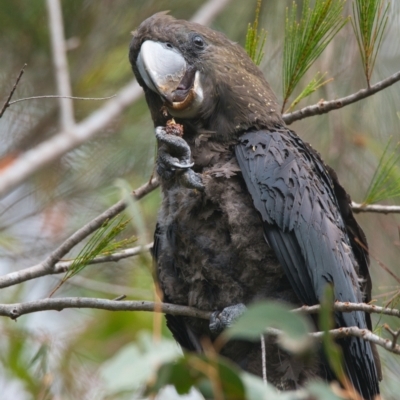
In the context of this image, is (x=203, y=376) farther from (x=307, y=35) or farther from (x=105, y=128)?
(x=105, y=128)

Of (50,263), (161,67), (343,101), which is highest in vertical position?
(161,67)

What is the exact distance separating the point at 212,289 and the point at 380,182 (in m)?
0.93

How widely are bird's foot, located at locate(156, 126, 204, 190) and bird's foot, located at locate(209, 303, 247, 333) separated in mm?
486

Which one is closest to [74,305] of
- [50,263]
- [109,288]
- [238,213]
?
[50,263]

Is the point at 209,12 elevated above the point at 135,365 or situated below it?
above

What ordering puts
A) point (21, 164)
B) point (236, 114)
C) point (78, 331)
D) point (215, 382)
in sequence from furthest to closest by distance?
point (78, 331), point (21, 164), point (236, 114), point (215, 382)

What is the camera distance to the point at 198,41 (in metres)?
3.24

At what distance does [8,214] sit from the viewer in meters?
5.11

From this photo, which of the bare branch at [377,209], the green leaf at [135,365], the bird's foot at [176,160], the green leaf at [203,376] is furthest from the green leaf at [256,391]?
the bare branch at [377,209]

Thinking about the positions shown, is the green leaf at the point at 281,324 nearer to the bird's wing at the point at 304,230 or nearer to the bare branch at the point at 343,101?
the bird's wing at the point at 304,230

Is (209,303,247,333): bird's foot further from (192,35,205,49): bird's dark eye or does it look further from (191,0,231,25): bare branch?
(191,0,231,25): bare branch

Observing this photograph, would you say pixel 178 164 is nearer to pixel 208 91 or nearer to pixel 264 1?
pixel 208 91

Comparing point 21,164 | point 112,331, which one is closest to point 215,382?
point 112,331

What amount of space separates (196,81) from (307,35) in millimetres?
509
